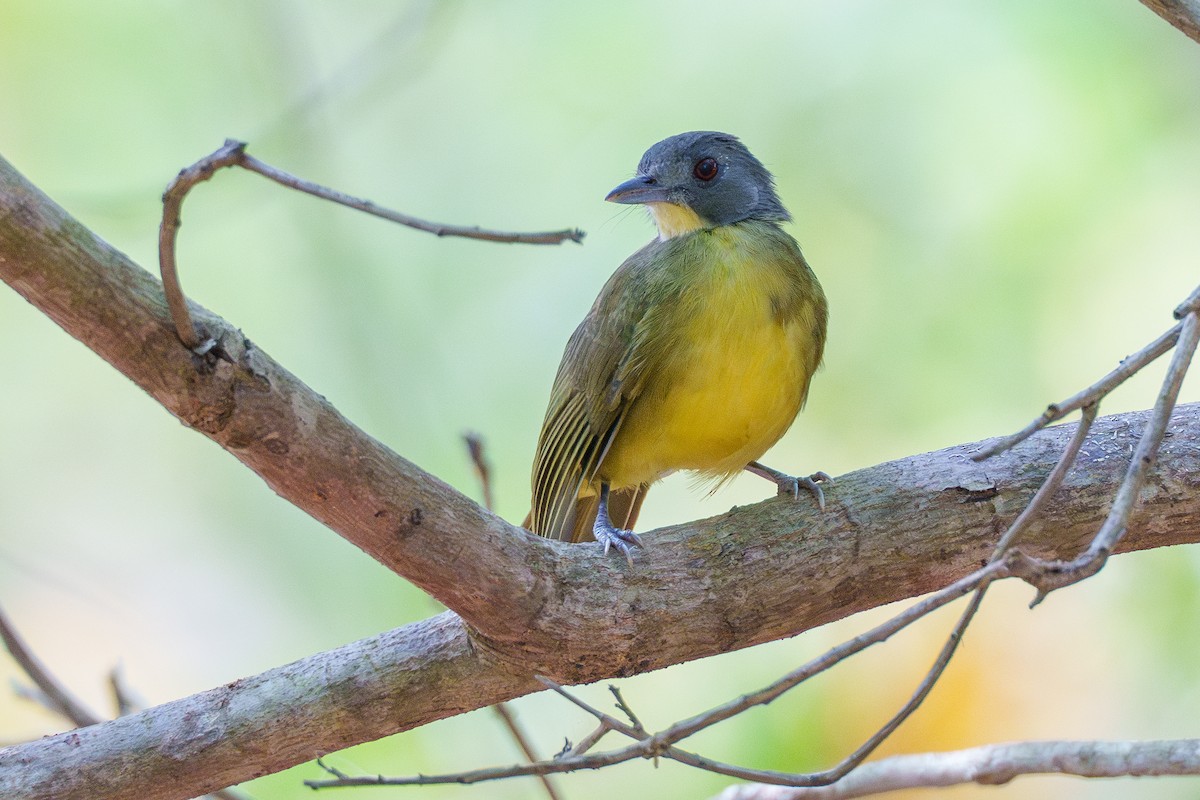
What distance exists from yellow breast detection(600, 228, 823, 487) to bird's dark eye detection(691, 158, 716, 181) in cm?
64

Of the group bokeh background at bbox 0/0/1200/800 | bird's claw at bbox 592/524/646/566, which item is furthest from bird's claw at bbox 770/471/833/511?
bokeh background at bbox 0/0/1200/800

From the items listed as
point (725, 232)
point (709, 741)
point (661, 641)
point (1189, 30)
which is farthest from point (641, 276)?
point (709, 741)

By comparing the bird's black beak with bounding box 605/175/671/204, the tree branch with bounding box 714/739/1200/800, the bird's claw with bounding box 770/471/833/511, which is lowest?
the tree branch with bounding box 714/739/1200/800

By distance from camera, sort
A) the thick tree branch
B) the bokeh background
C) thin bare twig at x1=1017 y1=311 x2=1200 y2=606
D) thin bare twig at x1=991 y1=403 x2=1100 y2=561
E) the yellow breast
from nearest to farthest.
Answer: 1. thin bare twig at x1=1017 y1=311 x2=1200 y2=606
2. thin bare twig at x1=991 y1=403 x2=1100 y2=561
3. the thick tree branch
4. the yellow breast
5. the bokeh background

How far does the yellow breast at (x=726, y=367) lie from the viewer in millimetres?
3506

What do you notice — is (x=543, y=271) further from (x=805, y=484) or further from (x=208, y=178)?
(x=208, y=178)

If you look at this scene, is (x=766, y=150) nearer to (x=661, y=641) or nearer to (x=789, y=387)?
(x=789, y=387)

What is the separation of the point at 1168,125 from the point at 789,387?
9.51ft

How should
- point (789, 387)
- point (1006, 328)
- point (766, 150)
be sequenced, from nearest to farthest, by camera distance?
point (789, 387), point (1006, 328), point (766, 150)

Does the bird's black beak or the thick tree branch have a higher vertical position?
the bird's black beak

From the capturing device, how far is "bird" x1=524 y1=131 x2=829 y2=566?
351cm

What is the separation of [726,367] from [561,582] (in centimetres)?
87

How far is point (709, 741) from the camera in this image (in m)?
4.93

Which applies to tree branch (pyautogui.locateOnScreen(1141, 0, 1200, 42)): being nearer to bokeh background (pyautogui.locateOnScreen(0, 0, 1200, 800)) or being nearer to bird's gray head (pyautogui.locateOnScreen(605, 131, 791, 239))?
bird's gray head (pyautogui.locateOnScreen(605, 131, 791, 239))
